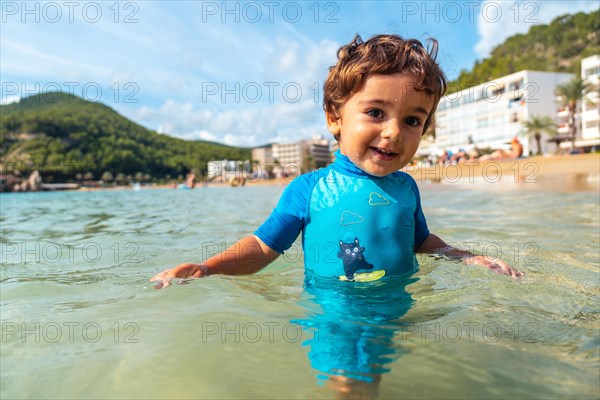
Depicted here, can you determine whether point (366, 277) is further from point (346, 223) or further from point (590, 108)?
point (590, 108)

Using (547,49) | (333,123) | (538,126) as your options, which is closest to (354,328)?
(333,123)

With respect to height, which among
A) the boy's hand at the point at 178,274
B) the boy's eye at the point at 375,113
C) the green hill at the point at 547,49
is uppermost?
the green hill at the point at 547,49

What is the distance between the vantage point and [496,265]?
7.45ft

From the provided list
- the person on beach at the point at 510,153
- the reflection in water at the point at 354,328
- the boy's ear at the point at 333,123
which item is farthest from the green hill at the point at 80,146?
the reflection in water at the point at 354,328

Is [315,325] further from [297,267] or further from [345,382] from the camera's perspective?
[297,267]

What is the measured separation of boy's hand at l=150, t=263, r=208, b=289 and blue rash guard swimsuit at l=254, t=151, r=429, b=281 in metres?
0.41

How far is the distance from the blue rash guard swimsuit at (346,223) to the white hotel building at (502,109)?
47.7m

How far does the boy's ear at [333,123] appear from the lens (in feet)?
7.70

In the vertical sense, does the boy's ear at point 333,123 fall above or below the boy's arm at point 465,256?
above

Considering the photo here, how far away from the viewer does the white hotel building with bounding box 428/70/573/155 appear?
51.7 m

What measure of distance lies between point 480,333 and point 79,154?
11753 cm

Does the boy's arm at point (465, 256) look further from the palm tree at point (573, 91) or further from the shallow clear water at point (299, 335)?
the palm tree at point (573, 91)

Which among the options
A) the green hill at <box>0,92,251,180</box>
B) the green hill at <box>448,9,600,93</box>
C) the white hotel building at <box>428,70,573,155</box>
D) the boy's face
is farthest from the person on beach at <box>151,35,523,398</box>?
the green hill at <box>0,92,251,180</box>

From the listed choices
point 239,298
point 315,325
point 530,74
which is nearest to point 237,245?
point 239,298
